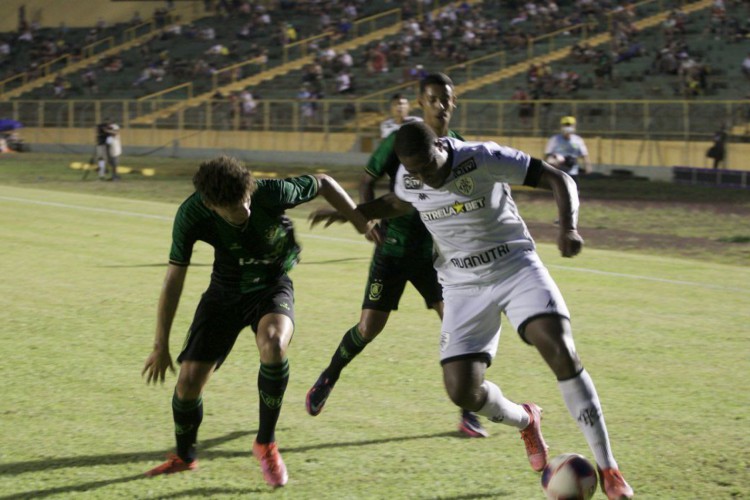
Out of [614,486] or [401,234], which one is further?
[401,234]

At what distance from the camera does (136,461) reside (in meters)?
5.84

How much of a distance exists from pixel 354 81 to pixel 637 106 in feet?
48.2

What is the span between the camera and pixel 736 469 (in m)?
5.66

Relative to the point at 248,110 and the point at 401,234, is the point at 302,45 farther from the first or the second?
the point at 401,234

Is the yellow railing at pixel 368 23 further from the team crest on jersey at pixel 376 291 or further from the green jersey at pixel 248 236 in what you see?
the green jersey at pixel 248 236

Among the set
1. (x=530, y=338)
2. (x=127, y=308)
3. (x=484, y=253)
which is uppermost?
(x=484, y=253)

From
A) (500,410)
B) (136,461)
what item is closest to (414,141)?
(500,410)

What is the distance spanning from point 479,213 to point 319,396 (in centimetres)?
198

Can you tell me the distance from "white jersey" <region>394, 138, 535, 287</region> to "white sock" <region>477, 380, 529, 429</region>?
0.59 meters

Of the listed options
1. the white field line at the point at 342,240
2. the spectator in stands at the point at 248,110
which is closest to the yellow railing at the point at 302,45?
the spectator in stands at the point at 248,110

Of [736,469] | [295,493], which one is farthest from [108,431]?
[736,469]

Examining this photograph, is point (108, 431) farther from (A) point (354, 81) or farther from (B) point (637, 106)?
(A) point (354, 81)

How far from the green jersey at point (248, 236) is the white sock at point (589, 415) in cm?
181

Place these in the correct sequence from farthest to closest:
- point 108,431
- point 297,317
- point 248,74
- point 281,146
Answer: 1. point 248,74
2. point 281,146
3. point 297,317
4. point 108,431
